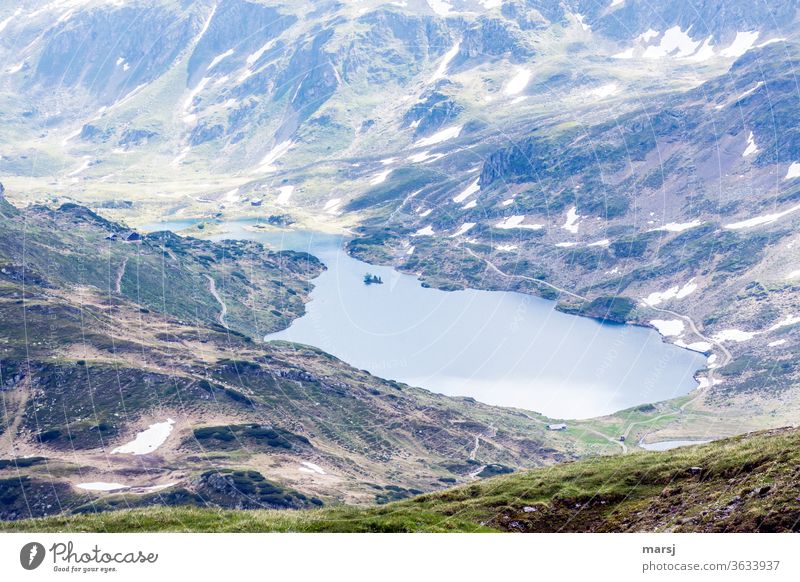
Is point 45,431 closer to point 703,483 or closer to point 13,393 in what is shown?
point 13,393

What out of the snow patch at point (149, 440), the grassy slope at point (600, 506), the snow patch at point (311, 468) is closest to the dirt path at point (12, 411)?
the snow patch at point (149, 440)

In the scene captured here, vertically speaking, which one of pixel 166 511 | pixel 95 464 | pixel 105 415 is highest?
pixel 105 415

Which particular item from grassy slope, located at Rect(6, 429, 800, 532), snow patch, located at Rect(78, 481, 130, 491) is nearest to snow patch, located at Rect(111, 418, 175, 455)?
snow patch, located at Rect(78, 481, 130, 491)

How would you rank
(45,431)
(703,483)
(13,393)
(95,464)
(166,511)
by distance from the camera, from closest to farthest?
1. (703,483)
2. (166,511)
3. (95,464)
4. (45,431)
5. (13,393)

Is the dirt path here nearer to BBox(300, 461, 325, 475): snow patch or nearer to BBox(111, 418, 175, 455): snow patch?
BBox(111, 418, 175, 455): snow patch

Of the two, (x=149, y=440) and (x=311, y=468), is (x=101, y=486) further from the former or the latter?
(x=311, y=468)
